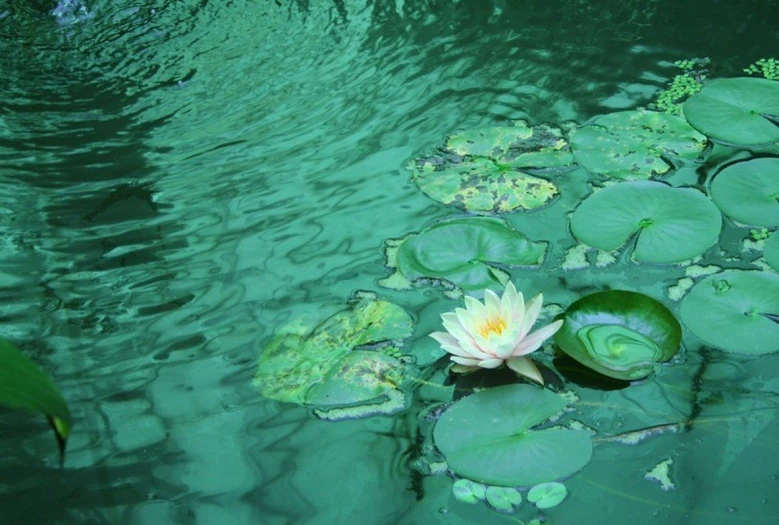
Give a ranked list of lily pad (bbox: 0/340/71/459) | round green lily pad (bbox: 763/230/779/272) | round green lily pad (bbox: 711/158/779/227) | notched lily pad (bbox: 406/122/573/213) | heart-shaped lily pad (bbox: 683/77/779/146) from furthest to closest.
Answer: heart-shaped lily pad (bbox: 683/77/779/146) < notched lily pad (bbox: 406/122/573/213) < round green lily pad (bbox: 711/158/779/227) < round green lily pad (bbox: 763/230/779/272) < lily pad (bbox: 0/340/71/459)

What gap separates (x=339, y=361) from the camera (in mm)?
1390

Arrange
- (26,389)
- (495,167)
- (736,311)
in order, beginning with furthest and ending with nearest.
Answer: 1. (495,167)
2. (736,311)
3. (26,389)

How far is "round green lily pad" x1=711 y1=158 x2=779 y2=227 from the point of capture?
1.63 m

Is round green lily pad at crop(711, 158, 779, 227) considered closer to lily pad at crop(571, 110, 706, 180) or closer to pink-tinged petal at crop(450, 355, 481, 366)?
lily pad at crop(571, 110, 706, 180)

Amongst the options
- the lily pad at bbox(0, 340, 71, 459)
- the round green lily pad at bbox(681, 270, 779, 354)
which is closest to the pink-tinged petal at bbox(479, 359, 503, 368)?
the round green lily pad at bbox(681, 270, 779, 354)

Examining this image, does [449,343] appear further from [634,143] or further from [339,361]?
[634,143]

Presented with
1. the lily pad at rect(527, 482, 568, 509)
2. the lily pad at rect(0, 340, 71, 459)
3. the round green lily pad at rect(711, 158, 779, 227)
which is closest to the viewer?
the lily pad at rect(0, 340, 71, 459)

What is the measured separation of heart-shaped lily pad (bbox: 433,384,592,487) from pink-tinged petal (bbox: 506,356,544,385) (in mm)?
21

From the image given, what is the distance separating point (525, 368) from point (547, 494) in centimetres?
23

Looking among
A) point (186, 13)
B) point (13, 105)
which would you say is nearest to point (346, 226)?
point (13, 105)

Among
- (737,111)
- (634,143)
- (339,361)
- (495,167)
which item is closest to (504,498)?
(339,361)

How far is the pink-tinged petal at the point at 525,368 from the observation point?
1.30 meters

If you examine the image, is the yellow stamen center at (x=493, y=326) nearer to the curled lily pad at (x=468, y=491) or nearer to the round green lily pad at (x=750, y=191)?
the curled lily pad at (x=468, y=491)

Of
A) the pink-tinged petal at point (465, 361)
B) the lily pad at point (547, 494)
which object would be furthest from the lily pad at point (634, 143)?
the lily pad at point (547, 494)
